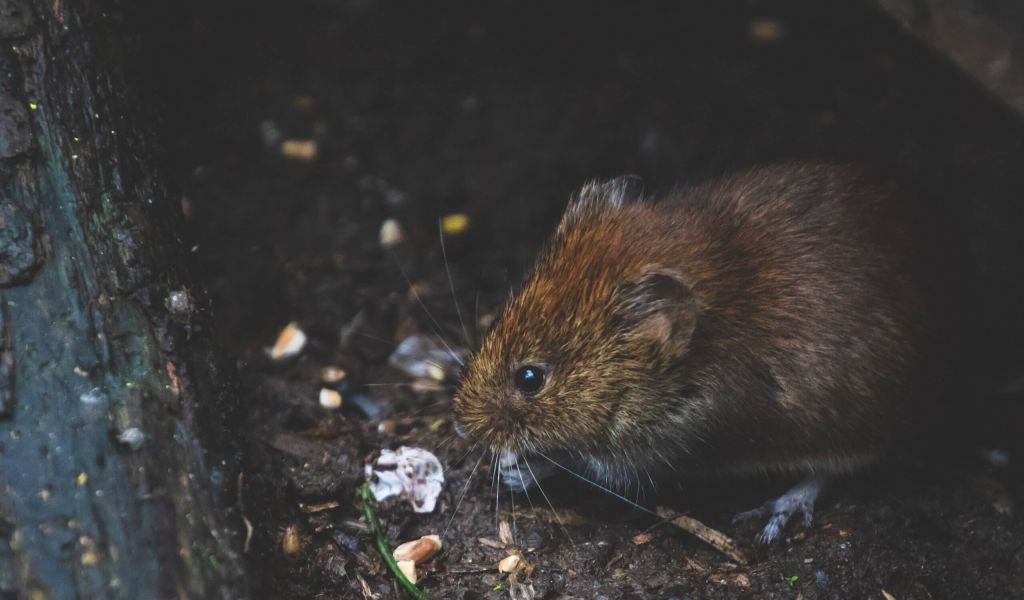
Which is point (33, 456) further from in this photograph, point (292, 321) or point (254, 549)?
point (292, 321)

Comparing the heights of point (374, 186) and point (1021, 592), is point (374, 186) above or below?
above

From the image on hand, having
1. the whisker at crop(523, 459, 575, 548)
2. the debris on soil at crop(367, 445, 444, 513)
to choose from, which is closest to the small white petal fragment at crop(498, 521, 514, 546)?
the whisker at crop(523, 459, 575, 548)

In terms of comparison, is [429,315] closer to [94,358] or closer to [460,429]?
[460,429]

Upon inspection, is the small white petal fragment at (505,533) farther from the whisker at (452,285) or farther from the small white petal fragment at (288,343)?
the small white petal fragment at (288,343)

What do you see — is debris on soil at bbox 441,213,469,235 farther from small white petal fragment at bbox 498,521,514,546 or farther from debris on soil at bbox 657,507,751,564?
debris on soil at bbox 657,507,751,564

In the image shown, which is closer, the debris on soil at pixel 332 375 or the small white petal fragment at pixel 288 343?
the debris on soil at pixel 332 375

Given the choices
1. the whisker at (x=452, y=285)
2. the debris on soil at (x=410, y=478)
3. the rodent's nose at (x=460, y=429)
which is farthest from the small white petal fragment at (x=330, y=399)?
the rodent's nose at (x=460, y=429)

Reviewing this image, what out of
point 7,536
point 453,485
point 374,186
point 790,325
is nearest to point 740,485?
point 790,325
